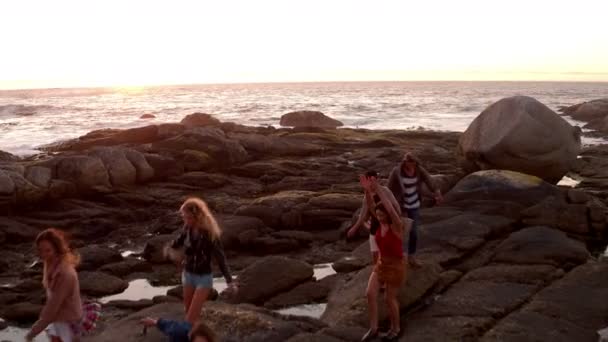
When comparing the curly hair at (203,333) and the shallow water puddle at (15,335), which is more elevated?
the curly hair at (203,333)

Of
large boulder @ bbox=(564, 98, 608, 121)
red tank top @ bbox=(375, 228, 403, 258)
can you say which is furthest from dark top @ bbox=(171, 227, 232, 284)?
large boulder @ bbox=(564, 98, 608, 121)

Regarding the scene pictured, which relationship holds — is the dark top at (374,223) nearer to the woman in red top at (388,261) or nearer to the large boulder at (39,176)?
the woman in red top at (388,261)

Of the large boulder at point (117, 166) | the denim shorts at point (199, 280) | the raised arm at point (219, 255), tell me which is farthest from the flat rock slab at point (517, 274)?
the large boulder at point (117, 166)

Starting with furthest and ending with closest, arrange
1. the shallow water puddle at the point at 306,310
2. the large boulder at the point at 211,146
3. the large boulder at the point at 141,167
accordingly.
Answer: the large boulder at the point at 211,146, the large boulder at the point at 141,167, the shallow water puddle at the point at 306,310

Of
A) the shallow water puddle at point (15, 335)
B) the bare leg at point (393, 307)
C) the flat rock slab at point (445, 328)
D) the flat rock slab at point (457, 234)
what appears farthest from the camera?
the flat rock slab at point (457, 234)

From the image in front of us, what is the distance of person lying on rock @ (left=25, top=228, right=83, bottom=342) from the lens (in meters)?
6.73

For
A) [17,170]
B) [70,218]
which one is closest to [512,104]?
[70,218]

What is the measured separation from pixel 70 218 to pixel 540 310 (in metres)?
15.1

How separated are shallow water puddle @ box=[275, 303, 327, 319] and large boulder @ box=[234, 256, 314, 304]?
0.65 m

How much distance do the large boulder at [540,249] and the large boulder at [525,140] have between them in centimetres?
666

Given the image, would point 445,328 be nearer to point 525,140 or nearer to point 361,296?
point 361,296

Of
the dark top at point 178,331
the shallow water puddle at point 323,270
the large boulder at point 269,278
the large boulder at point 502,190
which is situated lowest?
the shallow water puddle at point 323,270

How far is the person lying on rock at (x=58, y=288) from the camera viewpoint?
6.73 m

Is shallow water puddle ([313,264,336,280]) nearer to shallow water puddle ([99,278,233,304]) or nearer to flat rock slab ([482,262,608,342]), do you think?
shallow water puddle ([99,278,233,304])
